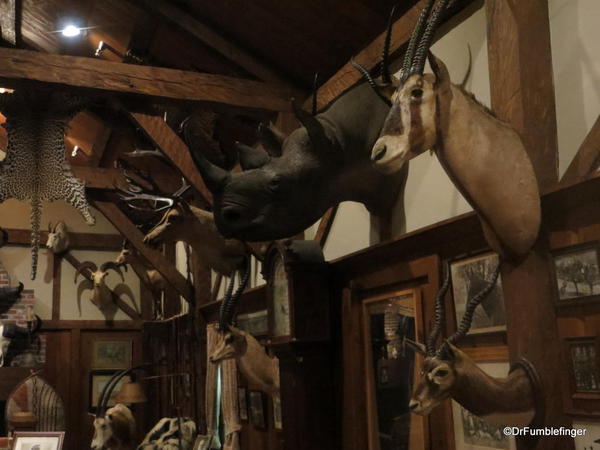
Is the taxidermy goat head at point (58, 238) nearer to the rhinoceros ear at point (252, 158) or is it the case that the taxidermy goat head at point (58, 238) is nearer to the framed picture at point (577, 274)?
the rhinoceros ear at point (252, 158)

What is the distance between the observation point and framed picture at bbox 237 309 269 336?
14.6ft

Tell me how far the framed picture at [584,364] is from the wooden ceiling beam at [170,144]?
252 cm

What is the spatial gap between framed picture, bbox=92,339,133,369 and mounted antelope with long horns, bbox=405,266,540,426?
7.31m

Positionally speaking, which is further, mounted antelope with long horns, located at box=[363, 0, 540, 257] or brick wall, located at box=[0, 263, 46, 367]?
brick wall, located at box=[0, 263, 46, 367]

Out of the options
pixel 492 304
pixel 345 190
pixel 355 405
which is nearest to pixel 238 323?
pixel 355 405

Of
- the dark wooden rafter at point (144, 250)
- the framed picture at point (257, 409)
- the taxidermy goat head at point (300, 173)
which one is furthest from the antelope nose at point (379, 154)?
the dark wooden rafter at point (144, 250)

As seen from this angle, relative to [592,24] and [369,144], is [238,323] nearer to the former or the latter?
[369,144]

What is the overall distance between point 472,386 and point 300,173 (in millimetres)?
1241

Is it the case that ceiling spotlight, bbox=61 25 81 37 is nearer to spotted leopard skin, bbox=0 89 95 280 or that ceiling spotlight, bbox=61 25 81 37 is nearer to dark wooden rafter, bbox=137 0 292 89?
dark wooden rafter, bbox=137 0 292 89

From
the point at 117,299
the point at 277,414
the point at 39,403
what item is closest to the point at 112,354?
the point at 117,299

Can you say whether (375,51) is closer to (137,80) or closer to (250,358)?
(137,80)

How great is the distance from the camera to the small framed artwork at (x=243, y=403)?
483cm

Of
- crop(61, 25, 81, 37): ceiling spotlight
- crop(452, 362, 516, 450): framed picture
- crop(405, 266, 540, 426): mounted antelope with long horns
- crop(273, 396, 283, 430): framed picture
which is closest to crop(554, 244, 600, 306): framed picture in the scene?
crop(405, 266, 540, 426): mounted antelope with long horns

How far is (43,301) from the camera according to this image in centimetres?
855
